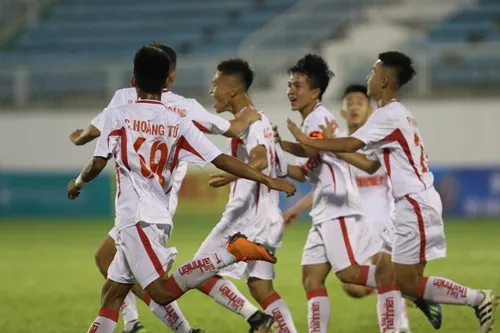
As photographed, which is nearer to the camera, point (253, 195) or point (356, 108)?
point (253, 195)

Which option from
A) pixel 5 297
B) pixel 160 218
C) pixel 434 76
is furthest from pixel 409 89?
pixel 160 218

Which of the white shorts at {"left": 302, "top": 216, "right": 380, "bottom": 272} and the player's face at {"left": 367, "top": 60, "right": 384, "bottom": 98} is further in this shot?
the white shorts at {"left": 302, "top": 216, "right": 380, "bottom": 272}

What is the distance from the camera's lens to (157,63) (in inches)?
261

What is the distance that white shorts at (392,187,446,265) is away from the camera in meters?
7.95

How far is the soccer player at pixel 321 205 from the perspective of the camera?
817cm

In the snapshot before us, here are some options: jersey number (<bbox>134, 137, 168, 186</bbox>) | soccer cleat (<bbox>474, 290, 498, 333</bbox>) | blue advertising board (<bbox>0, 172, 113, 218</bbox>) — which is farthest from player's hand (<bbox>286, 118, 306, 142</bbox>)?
blue advertising board (<bbox>0, 172, 113, 218</bbox>)

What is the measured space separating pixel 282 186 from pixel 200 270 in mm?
787

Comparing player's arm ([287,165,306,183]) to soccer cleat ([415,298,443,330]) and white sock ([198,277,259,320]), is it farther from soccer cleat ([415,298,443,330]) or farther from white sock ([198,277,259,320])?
soccer cleat ([415,298,443,330])

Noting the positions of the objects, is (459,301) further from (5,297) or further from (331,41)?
(331,41)

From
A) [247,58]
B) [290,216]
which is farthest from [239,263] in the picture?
[247,58]

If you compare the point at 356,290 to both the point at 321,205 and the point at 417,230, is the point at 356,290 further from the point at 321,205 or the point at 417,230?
the point at 417,230

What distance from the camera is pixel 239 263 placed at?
8117mm

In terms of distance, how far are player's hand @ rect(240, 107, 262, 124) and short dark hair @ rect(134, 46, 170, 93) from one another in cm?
143

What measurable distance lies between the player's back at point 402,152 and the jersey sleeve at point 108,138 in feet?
6.91
